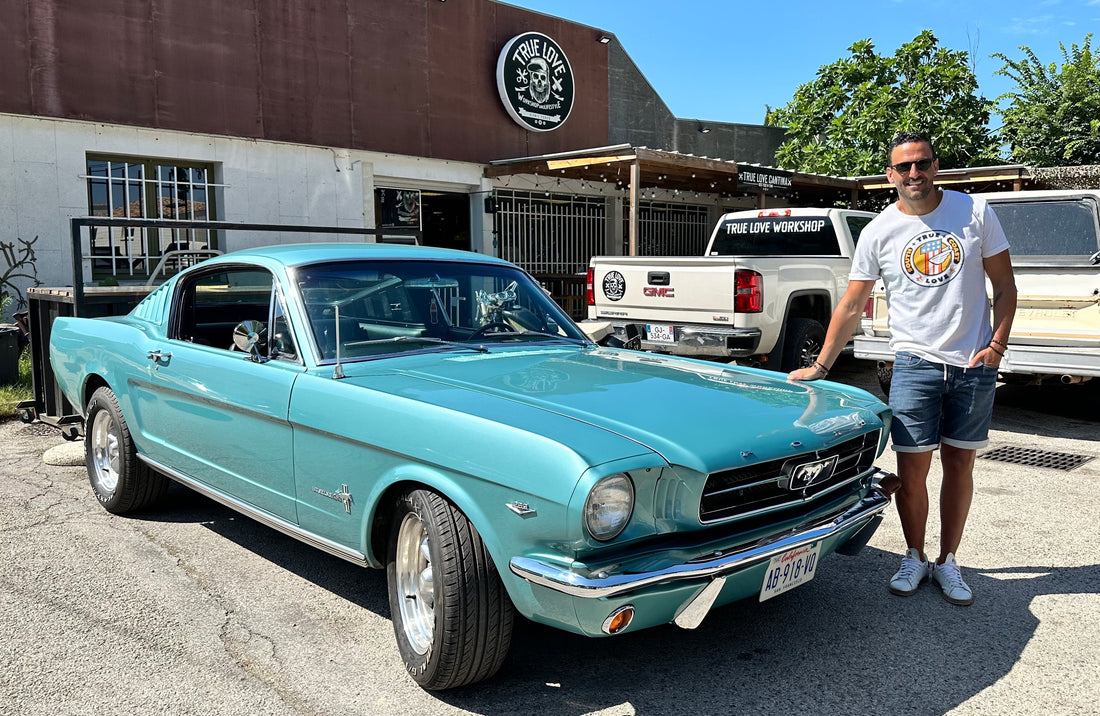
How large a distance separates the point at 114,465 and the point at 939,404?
4.38 meters

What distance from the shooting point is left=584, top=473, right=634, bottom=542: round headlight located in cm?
255

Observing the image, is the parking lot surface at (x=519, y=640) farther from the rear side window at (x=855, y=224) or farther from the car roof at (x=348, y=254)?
the rear side window at (x=855, y=224)

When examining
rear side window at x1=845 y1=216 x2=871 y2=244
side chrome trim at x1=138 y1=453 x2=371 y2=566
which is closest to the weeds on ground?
side chrome trim at x1=138 y1=453 x2=371 y2=566

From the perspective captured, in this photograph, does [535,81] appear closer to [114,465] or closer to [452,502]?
[114,465]

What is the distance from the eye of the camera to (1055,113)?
56.0ft

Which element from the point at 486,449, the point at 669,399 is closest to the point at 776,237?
the point at 669,399

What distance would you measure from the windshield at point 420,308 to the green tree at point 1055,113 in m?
16.0

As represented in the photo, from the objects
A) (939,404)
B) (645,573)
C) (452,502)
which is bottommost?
(645,573)

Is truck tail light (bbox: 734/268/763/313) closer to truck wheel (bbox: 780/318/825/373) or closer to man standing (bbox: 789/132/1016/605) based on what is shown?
truck wheel (bbox: 780/318/825/373)

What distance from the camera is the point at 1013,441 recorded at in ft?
22.6

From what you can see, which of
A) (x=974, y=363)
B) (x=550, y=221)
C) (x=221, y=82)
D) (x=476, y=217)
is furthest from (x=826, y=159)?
(x=974, y=363)

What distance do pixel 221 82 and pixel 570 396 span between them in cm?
1007

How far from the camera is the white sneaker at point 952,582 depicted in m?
3.73

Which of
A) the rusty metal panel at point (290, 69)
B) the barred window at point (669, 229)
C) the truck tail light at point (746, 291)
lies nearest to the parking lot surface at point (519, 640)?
the truck tail light at point (746, 291)
